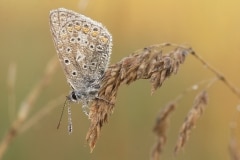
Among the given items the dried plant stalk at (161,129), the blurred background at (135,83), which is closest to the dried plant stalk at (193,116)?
the dried plant stalk at (161,129)

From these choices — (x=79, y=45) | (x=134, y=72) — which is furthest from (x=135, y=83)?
(x=134, y=72)

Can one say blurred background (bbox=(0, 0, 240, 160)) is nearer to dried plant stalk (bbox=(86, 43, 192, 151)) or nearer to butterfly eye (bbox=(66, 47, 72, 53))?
butterfly eye (bbox=(66, 47, 72, 53))

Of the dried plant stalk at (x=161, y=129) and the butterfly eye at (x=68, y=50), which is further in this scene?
the butterfly eye at (x=68, y=50)

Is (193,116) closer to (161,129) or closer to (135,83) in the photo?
(161,129)

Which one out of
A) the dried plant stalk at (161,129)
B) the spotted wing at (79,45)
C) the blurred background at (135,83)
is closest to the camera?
the dried plant stalk at (161,129)

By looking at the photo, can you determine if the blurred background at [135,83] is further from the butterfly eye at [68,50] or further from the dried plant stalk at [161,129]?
the dried plant stalk at [161,129]

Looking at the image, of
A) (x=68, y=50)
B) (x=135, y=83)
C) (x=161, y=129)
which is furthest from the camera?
(x=135, y=83)

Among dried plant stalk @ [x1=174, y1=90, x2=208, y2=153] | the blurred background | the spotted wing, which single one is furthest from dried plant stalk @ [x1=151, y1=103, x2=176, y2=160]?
the blurred background
